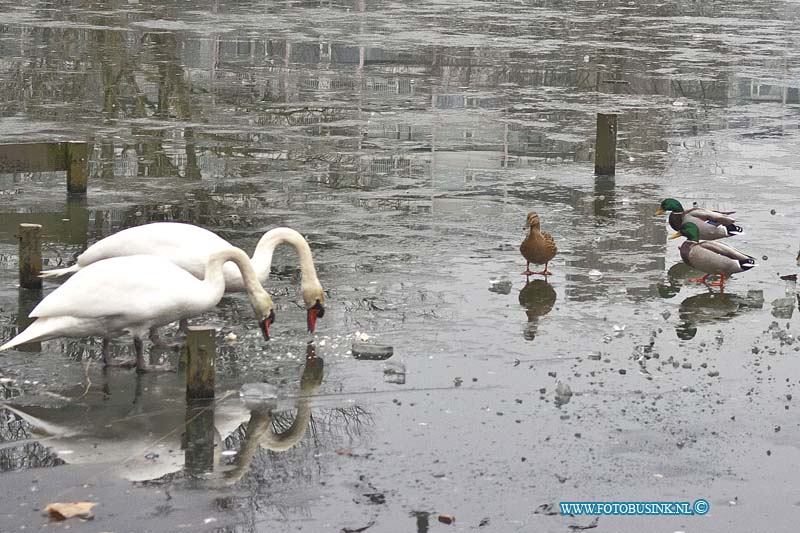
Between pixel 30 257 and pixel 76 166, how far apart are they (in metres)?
3.49

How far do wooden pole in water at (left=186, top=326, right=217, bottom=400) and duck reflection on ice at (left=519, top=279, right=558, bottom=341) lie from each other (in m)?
2.77

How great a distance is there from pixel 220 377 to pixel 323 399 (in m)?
0.82

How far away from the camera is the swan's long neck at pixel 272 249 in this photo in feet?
31.9

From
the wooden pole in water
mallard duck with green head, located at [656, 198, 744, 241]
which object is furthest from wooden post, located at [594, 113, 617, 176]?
the wooden pole in water

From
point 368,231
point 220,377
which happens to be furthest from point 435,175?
point 220,377

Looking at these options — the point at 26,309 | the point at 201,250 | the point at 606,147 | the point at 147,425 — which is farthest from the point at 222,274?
the point at 606,147

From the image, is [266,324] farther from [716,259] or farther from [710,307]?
[716,259]

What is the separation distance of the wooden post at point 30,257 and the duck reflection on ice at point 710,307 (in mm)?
5190

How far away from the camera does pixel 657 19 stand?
35.7 meters

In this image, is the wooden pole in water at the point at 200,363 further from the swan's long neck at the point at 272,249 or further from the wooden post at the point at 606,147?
the wooden post at the point at 606,147

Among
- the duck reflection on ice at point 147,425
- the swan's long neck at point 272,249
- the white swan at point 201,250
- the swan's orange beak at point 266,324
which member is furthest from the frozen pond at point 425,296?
the swan's long neck at point 272,249

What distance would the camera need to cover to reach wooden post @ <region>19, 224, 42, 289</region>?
1064 cm

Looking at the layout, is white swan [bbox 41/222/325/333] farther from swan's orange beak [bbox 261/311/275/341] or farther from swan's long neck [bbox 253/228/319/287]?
swan's orange beak [bbox 261/311/275/341]

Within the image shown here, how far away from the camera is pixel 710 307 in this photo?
1102cm
